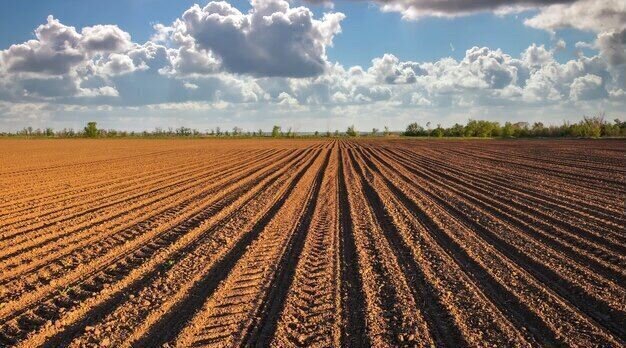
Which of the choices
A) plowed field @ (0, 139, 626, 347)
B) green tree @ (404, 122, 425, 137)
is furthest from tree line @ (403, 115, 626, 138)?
plowed field @ (0, 139, 626, 347)

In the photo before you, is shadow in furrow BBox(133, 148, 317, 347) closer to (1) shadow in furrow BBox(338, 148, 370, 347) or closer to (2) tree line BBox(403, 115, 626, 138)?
(1) shadow in furrow BBox(338, 148, 370, 347)

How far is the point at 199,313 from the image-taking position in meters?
5.74

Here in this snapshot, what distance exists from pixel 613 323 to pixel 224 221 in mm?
7827

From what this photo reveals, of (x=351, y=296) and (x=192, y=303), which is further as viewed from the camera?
(x=351, y=296)

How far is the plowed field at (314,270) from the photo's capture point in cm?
538

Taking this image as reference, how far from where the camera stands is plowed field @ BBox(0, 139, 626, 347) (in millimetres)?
5379

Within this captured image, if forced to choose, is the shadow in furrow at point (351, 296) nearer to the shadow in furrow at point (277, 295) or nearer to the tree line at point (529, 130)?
the shadow in furrow at point (277, 295)

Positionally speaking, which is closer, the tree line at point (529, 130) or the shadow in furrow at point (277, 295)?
the shadow in furrow at point (277, 295)

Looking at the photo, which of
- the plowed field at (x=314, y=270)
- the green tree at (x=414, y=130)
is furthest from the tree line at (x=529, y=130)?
the plowed field at (x=314, y=270)

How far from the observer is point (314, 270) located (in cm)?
749

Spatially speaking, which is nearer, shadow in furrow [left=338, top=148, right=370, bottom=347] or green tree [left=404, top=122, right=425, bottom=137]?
shadow in furrow [left=338, top=148, right=370, bottom=347]

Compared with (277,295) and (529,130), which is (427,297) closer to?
(277,295)

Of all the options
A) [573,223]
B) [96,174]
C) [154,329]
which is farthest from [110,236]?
[96,174]

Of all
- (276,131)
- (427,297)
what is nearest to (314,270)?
(427,297)
